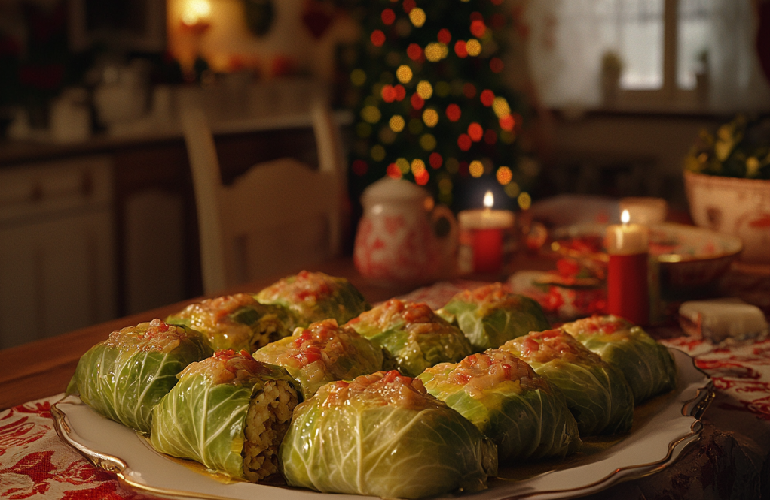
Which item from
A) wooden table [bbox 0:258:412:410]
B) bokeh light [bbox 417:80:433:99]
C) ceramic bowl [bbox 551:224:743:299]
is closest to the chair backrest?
wooden table [bbox 0:258:412:410]

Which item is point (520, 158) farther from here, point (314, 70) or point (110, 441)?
point (110, 441)

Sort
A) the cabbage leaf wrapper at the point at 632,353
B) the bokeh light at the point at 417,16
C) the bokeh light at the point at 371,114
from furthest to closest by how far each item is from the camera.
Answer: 1. the bokeh light at the point at 371,114
2. the bokeh light at the point at 417,16
3. the cabbage leaf wrapper at the point at 632,353

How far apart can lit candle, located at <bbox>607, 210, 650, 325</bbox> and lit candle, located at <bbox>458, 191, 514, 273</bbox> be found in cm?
40

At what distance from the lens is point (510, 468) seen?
2.49ft

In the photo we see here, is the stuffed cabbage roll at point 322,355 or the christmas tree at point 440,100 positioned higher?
the christmas tree at point 440,100

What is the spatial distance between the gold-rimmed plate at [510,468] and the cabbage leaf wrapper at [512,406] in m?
0.02

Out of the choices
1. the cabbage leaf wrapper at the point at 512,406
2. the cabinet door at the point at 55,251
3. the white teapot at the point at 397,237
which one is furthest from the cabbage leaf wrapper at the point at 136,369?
the cabinet door at the point at 55,251

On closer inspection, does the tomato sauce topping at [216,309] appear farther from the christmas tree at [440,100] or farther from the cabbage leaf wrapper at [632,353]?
the christmas tree at [440,100]

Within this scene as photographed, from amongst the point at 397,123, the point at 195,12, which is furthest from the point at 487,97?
the point at 195,12

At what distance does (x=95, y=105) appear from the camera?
13.7 ft

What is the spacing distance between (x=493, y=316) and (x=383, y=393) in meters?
0.37

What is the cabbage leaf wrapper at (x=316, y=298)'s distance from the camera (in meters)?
1.09

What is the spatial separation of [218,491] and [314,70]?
5.86 metres

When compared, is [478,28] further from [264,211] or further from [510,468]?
[510,468]
